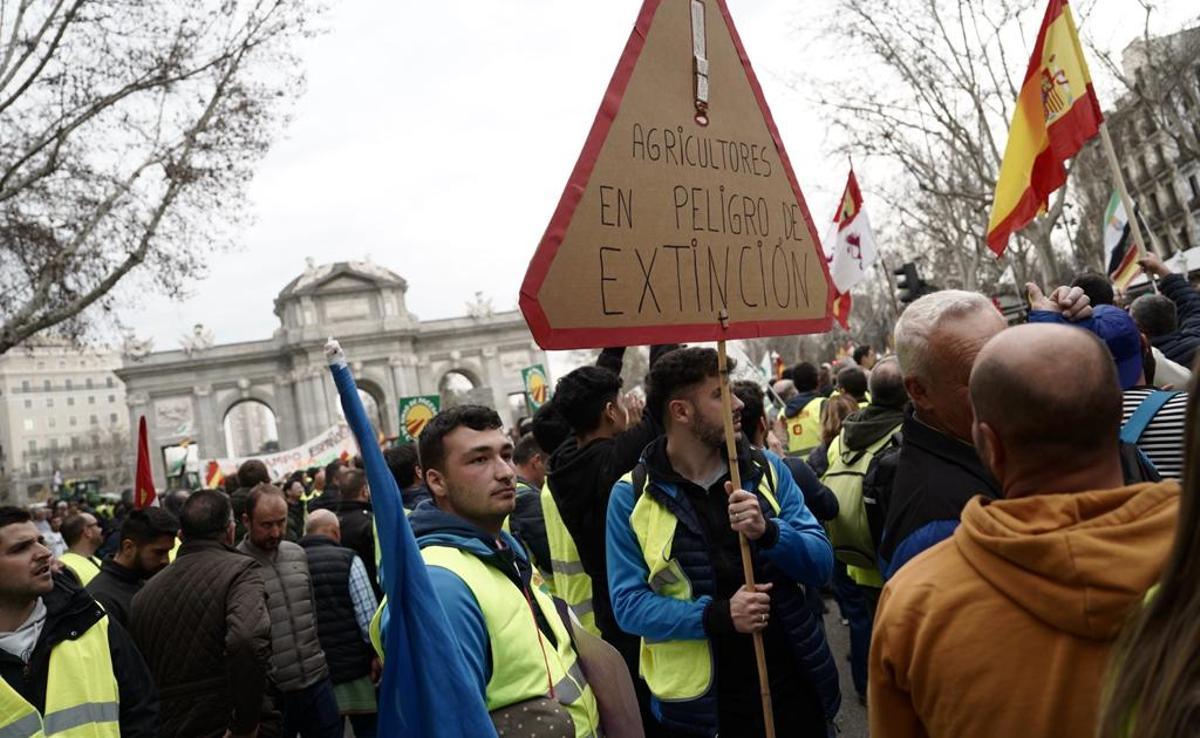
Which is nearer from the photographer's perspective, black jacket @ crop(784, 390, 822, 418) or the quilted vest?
the quilted vest

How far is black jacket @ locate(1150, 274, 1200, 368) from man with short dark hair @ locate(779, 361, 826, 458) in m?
3.45

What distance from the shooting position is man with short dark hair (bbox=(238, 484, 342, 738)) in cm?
494

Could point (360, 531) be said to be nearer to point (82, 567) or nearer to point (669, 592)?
point (82, 567)

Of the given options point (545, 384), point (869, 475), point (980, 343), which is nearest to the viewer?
point (980, 343)

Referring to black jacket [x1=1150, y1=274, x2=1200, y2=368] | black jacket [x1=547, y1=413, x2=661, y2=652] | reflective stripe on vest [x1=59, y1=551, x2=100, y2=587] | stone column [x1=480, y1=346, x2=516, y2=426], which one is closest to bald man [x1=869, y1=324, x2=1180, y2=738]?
black jacket [x1=547, y1=413, x2=661, y2=652]

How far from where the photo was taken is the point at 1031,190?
6105 millimetres

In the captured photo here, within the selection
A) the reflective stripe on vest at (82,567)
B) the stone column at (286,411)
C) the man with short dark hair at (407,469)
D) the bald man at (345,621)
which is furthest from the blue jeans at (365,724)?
the stone column at (286,411)

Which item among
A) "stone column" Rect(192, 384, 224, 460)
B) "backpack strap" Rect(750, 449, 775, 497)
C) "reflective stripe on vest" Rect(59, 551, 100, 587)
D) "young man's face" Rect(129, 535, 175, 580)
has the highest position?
"stone column" Rect(192, 384, 224, 460)

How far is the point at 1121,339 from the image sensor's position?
3461mm

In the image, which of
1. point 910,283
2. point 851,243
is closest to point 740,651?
point 851,243

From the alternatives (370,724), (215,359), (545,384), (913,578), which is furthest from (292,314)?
(913,578)

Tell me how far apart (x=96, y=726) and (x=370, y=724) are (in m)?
2.85

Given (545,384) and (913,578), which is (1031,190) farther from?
(545,384)

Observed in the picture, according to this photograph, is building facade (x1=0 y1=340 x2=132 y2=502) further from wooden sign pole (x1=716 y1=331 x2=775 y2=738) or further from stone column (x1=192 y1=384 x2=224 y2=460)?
wooden sign pole (x1=716 y1=331 x2=775 y2=738)
